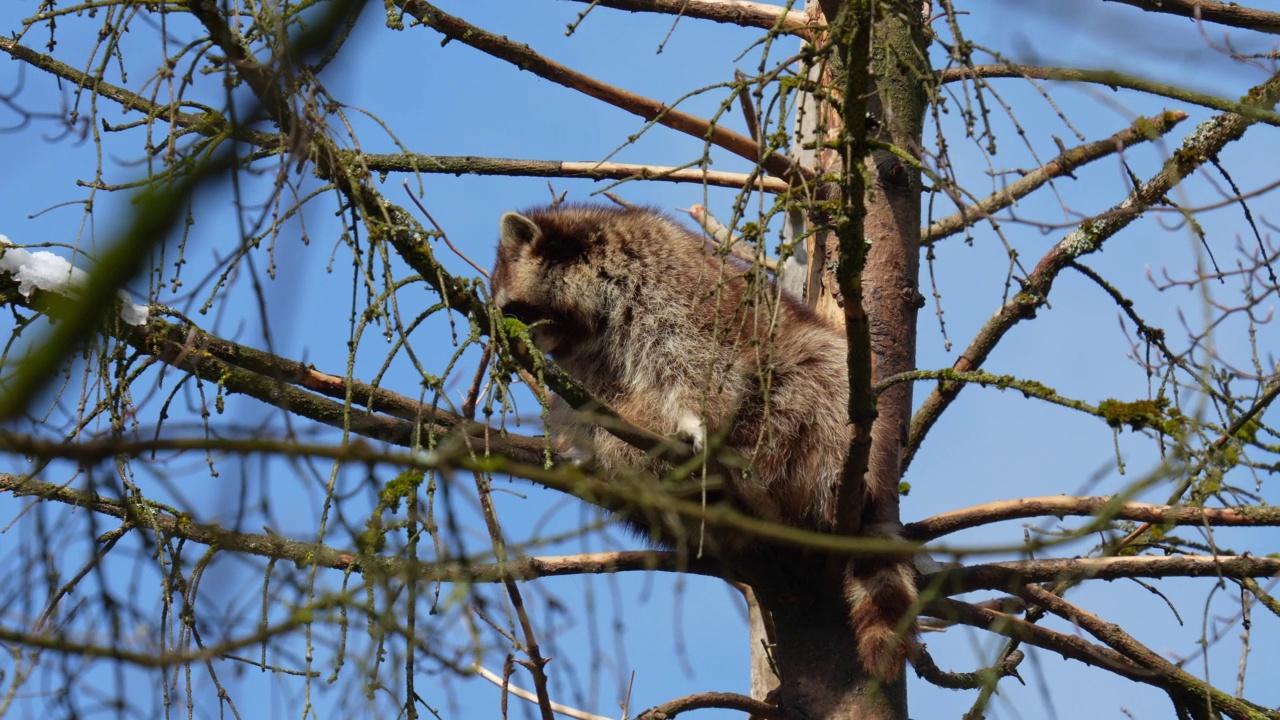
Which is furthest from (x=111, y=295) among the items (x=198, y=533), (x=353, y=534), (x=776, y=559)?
(x=776, y=559)

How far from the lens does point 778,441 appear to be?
4.11 meters

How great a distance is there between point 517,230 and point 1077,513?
252cm

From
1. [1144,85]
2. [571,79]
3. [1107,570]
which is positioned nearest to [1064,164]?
[1144,85]

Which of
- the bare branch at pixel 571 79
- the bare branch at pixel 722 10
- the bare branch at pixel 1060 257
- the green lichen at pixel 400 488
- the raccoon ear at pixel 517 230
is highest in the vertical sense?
the bare branch at pixel 722 10

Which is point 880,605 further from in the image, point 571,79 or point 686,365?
point 571,79

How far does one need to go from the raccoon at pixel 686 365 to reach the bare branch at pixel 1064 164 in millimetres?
713

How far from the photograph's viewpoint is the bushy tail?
368 centimetres

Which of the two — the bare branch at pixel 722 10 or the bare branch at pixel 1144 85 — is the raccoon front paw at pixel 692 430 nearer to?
the bare branch at pixel 1144 85

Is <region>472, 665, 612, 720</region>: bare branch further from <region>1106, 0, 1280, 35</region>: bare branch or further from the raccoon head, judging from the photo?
<region>1106, 0, 1280, 35</region>: bare branch

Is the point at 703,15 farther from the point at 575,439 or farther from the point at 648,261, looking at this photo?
the point at 575,439

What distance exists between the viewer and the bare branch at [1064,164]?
8.54ft

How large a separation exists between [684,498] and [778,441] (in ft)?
1.54

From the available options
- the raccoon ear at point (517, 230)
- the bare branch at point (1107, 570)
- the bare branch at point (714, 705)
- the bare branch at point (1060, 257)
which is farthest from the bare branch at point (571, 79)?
the bare branch at point (714, 705)

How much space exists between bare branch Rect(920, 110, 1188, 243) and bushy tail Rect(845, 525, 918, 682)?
1.07 meters
